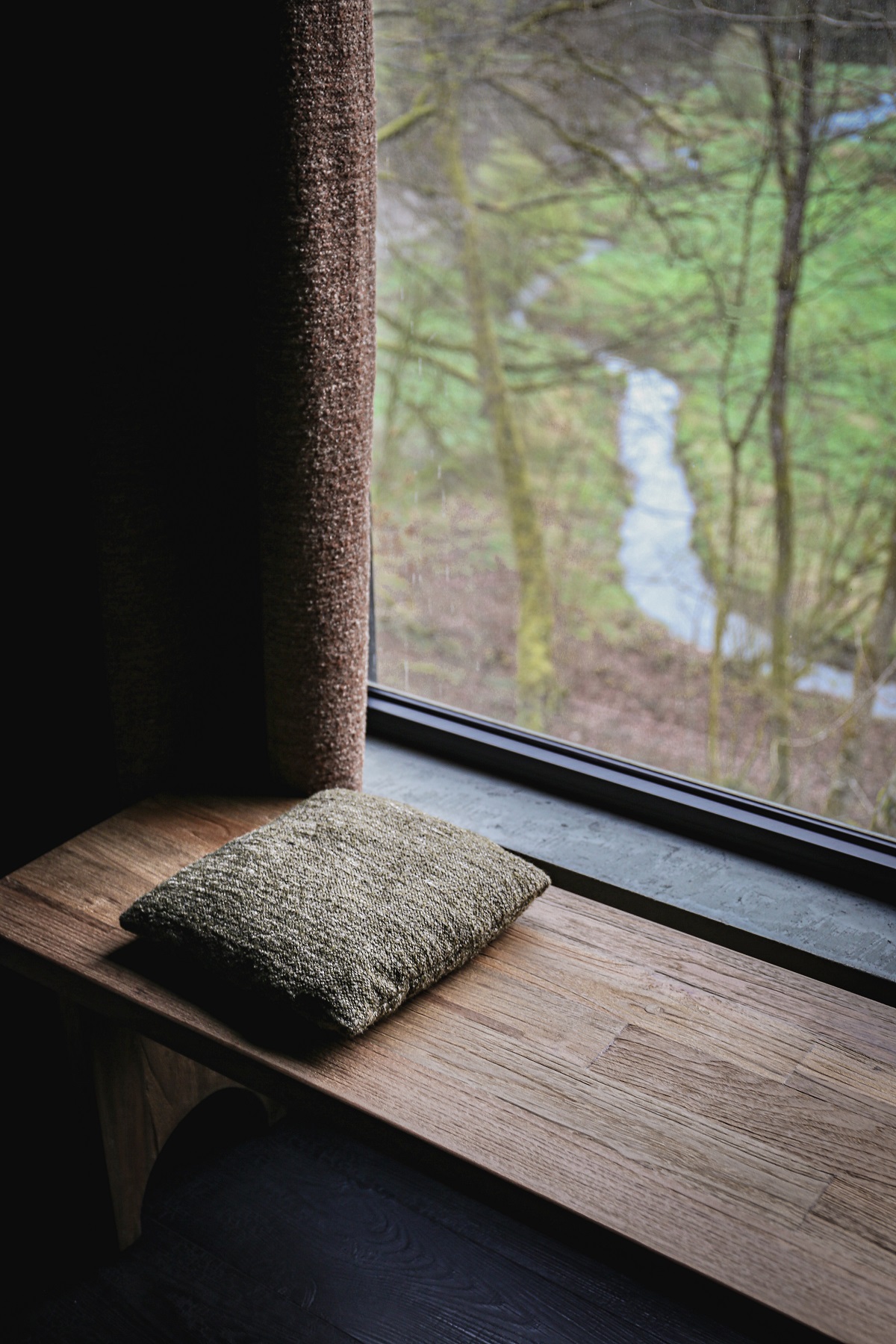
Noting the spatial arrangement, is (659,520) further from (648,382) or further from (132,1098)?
(132,1098)

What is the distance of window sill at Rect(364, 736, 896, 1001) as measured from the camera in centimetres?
119

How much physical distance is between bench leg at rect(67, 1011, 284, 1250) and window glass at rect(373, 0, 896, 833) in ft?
2.03

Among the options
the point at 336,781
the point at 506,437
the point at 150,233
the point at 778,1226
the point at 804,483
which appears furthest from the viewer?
the point at 506,437

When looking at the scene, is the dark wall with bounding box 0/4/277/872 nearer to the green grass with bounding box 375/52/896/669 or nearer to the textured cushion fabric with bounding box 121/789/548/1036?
the textured cushion fabric with bounding box 121/789/548/1036

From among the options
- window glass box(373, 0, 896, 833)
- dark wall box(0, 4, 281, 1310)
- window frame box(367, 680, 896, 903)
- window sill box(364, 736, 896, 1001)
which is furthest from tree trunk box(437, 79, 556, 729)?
dark wall box(0, 4, 281, 1310)

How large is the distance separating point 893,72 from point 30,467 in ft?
3.54

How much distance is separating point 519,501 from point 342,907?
35.0 inches

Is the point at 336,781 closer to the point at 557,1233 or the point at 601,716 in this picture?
the point at 601,716

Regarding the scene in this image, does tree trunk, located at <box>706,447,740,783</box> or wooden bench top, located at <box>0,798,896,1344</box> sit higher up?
tree trunk, located at <box>706,447,740,783</box>

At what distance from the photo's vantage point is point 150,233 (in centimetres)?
122

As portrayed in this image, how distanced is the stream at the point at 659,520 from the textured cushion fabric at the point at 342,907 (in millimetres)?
614

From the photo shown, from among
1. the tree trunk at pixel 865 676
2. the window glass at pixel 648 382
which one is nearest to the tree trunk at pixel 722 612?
the window glass at pixel 648 382

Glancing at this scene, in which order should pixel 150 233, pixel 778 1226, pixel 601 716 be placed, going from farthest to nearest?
pixel 601 716 → pixel 150 233 → pixel 778 1226

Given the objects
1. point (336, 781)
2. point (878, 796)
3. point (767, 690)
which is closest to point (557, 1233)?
point (336, 781)
